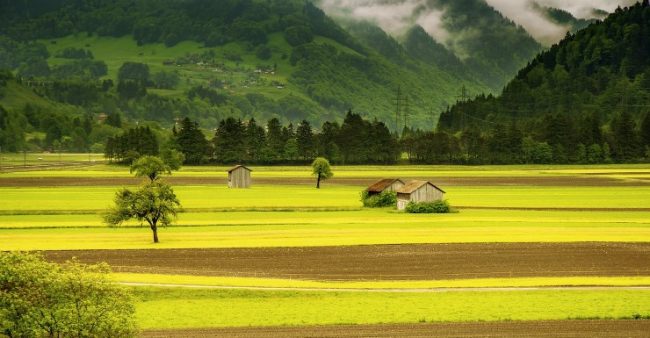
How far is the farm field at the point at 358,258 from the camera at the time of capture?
4197 centimetres

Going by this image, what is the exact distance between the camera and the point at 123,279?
50812mm

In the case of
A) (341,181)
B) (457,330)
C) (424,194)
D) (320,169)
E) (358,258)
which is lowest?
(457,330)

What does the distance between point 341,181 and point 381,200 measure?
163 feet

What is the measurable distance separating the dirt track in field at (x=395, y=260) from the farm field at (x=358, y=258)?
0.13m

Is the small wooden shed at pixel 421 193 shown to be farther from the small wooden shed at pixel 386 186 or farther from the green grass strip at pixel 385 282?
the green grass strip at pixel 385 282

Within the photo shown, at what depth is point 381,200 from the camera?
345 feet

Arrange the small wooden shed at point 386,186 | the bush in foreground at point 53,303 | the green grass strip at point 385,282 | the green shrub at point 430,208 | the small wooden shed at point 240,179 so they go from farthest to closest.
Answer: the small wooden shed at point 240,179 → the small wooden shed at point 386,186 → the green shrub at point 430,208 → the green grass strip at point 385,282 → the bush in foreground at point 53,303

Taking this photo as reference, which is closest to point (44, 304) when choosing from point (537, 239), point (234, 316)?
point (234, 316)

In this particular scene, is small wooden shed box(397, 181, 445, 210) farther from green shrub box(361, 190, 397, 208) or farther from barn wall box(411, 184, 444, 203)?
green shrub box(361, 190, 397, 208)

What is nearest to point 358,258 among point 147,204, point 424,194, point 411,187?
point 147,204

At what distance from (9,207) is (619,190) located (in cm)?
8549

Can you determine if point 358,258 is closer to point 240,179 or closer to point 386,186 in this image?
point 386,186

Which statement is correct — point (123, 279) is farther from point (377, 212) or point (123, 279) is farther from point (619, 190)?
point (619, 190)

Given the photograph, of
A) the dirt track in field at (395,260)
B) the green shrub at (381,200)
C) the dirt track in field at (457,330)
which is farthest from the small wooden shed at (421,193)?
the dirt track in field at (457,330)
